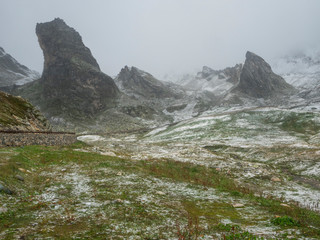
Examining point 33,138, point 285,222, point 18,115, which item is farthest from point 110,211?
point 18,115

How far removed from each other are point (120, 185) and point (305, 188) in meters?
23.4

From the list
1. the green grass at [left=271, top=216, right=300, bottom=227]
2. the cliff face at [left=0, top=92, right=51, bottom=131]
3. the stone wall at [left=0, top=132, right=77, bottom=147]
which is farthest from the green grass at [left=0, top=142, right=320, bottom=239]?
the cliff face at [left=0, top=92, right=51, bottom=131]

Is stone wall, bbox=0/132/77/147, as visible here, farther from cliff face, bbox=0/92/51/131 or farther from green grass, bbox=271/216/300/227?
green grass, bbox=271/216/300/227

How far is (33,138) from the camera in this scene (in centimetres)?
3369

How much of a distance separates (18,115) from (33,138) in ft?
60.6

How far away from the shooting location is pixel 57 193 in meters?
14.2

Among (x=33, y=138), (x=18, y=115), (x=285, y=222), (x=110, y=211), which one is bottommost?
(x=33, y=138)

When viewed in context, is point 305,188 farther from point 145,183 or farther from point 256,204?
point 145,183

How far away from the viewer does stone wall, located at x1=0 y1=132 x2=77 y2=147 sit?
27413 millimetres

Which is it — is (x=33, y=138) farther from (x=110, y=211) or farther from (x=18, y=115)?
(x=110, y=211)

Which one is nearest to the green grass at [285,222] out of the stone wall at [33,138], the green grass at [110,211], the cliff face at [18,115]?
the green grass at [110,211]

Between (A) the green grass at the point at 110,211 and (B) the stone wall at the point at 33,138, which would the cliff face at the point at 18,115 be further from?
(A) the green grass at the point at 110,211

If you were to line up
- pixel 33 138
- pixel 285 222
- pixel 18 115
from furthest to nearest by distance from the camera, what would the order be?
pixel 18 115
pixel 33 138
pixel 285 222

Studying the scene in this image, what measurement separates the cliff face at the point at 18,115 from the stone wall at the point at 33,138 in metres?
5.86
